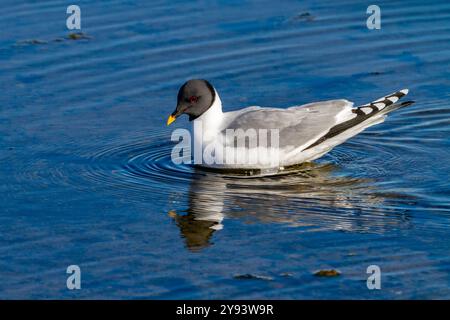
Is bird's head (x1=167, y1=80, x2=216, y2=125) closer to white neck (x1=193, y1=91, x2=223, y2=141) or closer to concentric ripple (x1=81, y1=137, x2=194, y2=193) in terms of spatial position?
white neck (x1=193, y1=91, x2=223, y2=141)

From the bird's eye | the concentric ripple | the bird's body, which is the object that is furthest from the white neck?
the concentric ripple

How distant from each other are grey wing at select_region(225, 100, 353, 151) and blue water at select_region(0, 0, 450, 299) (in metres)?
0.40

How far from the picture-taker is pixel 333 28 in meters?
15.8

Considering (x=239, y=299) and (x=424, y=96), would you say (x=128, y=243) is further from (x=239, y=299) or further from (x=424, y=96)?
(x=424, y=96)

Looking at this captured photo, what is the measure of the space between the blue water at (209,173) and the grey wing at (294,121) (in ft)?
1.30

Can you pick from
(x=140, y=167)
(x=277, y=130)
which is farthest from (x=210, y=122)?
(x=140, y=167)

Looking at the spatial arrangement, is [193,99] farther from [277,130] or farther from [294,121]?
[294,121]

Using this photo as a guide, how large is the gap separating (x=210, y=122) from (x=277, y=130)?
2.50 ft

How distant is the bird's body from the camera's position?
11680 mm

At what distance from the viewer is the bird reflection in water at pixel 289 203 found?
10.1 meters

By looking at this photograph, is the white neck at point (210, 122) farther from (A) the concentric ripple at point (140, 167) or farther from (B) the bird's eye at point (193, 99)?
(A) the concentric ripple at point (140, 167)

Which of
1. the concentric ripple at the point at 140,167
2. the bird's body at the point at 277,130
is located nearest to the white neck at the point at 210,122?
the bird's body at the point at 277,130

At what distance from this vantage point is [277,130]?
1175 cm

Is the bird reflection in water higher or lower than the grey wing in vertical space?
lower
